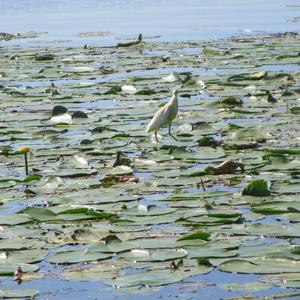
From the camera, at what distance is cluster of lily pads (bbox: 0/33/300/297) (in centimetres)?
478

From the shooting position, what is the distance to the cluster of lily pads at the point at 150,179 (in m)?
4.78

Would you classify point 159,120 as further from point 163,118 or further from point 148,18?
point 148,18

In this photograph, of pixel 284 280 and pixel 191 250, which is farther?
pixel 191 250

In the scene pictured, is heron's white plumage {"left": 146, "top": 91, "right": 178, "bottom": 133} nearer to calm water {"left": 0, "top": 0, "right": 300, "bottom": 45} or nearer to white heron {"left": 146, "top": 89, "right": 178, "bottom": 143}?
white heron {"left": 146, "top": 89, "right": 178, "bottom": 143}

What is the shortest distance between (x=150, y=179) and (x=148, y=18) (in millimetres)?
17524

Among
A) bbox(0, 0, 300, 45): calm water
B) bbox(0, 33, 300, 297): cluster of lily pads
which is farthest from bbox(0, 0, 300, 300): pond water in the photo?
bbox(0, 0, 300, 45): calm water

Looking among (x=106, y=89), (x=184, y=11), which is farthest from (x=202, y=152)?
(x=184, y=11)

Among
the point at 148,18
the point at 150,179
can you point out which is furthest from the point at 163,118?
the point at 148,18

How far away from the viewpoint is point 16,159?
7477mm

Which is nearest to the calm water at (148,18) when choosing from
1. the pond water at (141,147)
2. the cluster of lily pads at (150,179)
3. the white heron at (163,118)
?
the pond water at (141,147)

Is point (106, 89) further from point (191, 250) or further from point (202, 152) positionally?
point (191, 250)

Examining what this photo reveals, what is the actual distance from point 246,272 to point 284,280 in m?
0.22

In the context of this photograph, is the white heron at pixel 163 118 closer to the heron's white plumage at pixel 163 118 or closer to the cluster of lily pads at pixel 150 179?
the heron's white plumage at pixel 163 118

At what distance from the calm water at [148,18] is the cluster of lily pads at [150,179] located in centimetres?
648
